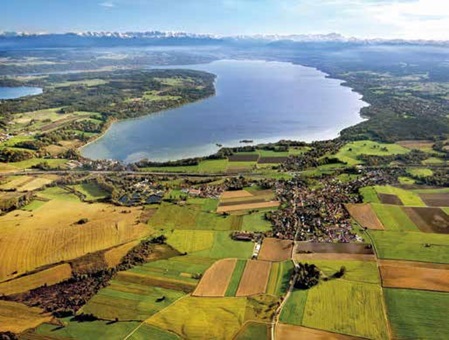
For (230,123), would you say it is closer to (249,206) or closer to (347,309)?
(249,206)

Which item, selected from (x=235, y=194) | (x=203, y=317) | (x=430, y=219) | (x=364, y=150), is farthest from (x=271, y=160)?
(x=203, y=317)

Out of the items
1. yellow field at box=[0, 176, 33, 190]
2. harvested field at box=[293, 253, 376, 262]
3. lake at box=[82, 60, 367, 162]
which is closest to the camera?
harvested field at box=[293, 253, 376, 262]

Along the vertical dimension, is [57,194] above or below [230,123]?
below

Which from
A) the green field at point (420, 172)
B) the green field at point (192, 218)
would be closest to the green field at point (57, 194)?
the green field at point (192, 218)

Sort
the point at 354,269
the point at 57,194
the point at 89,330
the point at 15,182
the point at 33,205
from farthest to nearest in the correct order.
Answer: the point at 15,182, the point at 57,194, the point at 33,205, the point at 354,269, the point at 89,330

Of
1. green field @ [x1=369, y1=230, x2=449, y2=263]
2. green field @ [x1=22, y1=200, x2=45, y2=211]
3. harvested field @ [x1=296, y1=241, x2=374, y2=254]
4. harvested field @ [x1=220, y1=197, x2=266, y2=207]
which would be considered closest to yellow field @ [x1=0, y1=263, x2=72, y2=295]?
green field @ [x1=22, y1=200, x2=45, y2=211]

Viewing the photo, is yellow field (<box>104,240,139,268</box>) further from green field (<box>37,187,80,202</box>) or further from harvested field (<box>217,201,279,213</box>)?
green field (<box>37,187,80,202</box>)

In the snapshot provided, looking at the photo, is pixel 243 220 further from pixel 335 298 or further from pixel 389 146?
pixel 389 146
